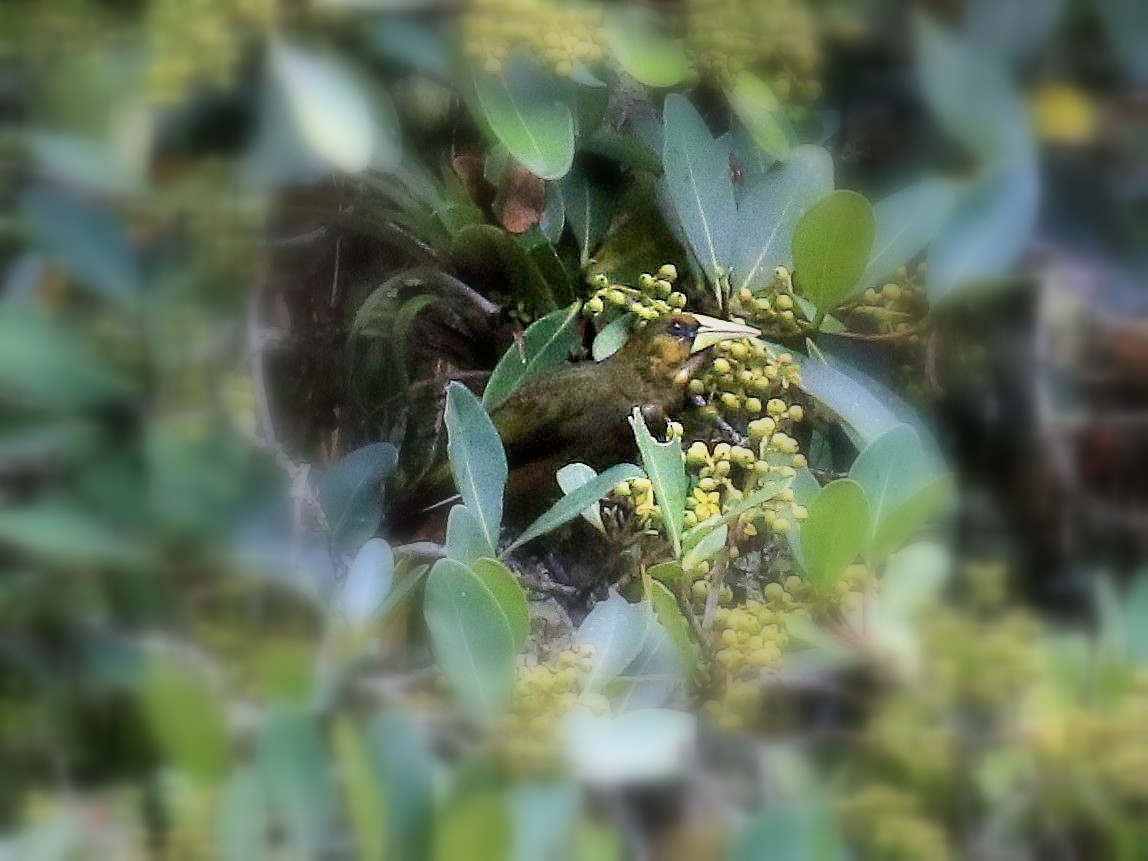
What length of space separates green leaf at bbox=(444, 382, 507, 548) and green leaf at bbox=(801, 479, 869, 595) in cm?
27

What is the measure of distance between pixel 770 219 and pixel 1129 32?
48 cm

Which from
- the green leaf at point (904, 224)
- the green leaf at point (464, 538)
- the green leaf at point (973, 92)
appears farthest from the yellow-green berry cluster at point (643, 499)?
the green leaf at point (973, 92)

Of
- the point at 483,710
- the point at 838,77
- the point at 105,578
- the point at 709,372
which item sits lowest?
the point at 709,372

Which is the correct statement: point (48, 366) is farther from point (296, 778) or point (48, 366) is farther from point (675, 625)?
point (675, 625)

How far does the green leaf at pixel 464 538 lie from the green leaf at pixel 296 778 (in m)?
0.38

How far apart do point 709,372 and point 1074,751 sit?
64cm

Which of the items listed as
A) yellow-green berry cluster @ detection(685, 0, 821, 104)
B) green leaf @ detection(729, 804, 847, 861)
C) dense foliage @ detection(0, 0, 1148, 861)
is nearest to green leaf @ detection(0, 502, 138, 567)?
dense foliage @ detection(0, 0, 1148, 861)

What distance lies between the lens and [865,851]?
1.36ft

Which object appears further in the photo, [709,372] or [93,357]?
[709,372]

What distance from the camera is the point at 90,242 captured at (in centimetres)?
39

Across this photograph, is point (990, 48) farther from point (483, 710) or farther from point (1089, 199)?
point (483, 710)

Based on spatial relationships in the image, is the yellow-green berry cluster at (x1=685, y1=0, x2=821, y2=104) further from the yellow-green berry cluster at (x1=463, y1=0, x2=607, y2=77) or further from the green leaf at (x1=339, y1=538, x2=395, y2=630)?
the green leaf at (x1=339, y1=538, x2=395, y2=630)

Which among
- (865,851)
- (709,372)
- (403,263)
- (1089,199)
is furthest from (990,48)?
(403,263)

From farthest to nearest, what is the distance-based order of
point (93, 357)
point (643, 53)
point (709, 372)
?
point (709, 372), point (643, 53), point (93, 357)
